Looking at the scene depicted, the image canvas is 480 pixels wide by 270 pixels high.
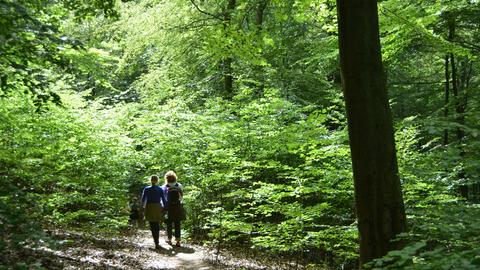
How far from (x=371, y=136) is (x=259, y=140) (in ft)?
24.4

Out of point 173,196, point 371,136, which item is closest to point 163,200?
point 173,196

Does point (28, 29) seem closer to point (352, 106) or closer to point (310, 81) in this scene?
point (352, 106)

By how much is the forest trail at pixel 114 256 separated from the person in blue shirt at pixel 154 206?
0.48 meters

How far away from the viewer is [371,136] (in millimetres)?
4457

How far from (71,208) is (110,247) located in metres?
4.21

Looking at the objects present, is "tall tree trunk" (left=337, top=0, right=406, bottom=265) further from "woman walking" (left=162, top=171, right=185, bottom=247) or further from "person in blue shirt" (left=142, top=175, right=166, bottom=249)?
"woman walking" (left=162, top=171, right=185, bottom=247)

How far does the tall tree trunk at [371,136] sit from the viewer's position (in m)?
4.41

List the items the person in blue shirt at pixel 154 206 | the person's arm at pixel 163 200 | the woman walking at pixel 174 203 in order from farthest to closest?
1. the woman walking at pixel 174 203
2. the person's arm at pixel 163 200
3. the person in blue shirt at pixel 154 206

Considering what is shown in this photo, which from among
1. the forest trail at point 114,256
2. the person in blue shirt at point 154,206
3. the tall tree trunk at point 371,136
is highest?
the tall tree trunk at point 371,136

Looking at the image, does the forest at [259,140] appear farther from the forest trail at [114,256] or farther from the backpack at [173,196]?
the backpack at [173,196]

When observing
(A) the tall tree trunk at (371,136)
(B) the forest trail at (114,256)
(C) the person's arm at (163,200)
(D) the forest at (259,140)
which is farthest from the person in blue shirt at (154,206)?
(A) the tall tree trunk at (371,136)

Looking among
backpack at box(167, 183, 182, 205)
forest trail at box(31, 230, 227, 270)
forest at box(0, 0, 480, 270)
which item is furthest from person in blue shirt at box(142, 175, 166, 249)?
forest at box(0, 0, 480, 270)


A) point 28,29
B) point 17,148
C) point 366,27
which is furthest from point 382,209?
point 17,148

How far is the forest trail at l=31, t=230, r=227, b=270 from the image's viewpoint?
652cm
